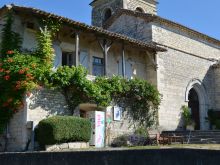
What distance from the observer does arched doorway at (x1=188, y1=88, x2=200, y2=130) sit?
73.4 feet

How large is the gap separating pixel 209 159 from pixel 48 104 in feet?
34.9

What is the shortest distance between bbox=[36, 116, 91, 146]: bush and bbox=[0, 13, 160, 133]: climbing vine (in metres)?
1.51

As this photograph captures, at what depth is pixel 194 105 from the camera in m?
22.7

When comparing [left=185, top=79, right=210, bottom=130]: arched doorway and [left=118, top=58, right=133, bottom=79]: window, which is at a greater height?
[left=118, top=58, right=133, bottom=79]: window

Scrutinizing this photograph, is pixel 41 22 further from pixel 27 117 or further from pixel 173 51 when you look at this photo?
pixel 173 51

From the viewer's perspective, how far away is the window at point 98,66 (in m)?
18.2

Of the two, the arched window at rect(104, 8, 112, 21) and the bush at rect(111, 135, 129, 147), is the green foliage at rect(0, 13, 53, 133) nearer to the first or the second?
the bush at rect(111, 135, 129, 147)

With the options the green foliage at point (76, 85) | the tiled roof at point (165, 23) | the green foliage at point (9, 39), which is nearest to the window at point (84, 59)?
the green foliage at point (76, 85)

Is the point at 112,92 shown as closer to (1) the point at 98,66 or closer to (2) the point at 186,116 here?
(1) the point at 98,66

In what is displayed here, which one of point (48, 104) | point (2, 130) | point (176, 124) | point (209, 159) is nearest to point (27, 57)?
point (48, 104)

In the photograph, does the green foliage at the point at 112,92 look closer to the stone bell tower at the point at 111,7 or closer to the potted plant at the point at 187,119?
the potted plant at the point at 187,119

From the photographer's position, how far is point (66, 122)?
13188mm

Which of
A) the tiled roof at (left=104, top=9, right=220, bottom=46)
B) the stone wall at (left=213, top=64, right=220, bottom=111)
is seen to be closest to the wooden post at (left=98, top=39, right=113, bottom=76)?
the tiled roof at (left=104, top=9, right=220, bottom=46)

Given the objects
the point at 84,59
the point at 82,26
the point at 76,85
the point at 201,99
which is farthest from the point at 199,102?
the point at 76,85
